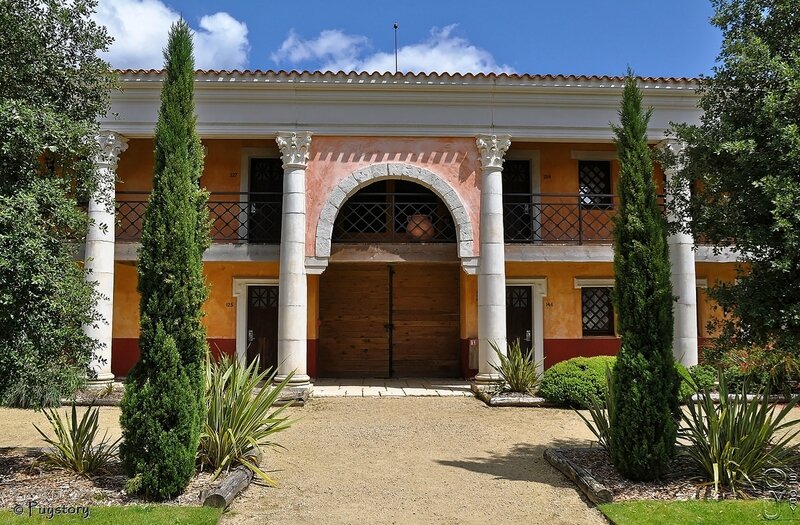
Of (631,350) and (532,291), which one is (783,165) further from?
(532,291)

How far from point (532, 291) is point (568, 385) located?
13.2 ft

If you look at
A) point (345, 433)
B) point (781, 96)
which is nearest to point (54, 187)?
point (345, 433)

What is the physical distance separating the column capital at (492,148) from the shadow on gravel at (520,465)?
5.91m

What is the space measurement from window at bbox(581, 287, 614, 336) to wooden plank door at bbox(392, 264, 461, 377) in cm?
302

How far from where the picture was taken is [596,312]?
13.6 meters

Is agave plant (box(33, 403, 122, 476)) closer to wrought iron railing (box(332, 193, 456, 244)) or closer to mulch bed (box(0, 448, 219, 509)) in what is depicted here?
mulch bed (box(0, 448, 219, 509))

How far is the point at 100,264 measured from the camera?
35.3ft

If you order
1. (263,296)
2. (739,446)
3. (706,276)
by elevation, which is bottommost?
(739,446)

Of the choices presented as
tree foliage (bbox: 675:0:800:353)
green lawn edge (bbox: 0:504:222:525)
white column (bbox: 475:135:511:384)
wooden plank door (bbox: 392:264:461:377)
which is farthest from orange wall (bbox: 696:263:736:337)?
green lawn edge (bbox: 0:504:222:525)

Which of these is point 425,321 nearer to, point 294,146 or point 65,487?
point 294,146

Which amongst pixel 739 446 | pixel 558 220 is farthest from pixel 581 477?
pixel 558 220

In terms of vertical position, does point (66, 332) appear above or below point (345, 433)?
above

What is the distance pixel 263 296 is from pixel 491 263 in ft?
17.6

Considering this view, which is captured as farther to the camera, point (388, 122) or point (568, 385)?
point (388, 122)
